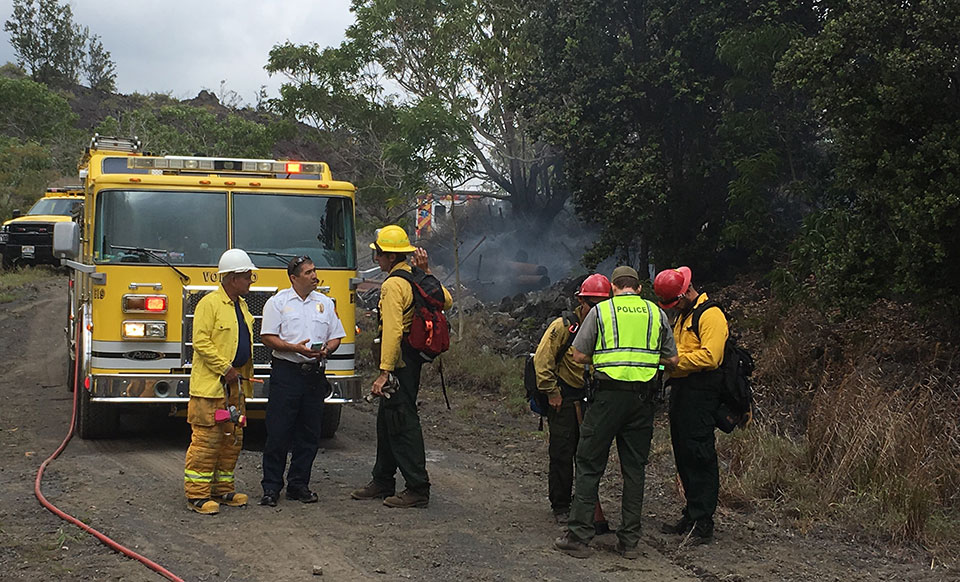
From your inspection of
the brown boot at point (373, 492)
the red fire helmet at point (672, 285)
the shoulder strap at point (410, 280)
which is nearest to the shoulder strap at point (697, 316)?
the red fire helmet at point (672, 285)

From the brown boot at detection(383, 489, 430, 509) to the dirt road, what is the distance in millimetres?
90

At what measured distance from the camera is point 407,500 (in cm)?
704

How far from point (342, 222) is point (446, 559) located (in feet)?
14.0

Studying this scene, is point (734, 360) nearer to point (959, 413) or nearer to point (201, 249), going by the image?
point (959, 413)

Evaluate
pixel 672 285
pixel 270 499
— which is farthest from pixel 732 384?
pixel 270 499

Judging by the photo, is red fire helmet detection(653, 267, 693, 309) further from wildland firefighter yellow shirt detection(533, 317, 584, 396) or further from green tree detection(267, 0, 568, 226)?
green tree detection(267, 0, 568, 226)

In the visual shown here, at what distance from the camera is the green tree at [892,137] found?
951cm

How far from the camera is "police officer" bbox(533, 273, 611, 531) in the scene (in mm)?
6453

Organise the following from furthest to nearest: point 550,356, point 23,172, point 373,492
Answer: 1. point 23,172
2. point 373,492
3. point 550,356

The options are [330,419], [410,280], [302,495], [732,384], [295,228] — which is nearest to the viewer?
[732,384]

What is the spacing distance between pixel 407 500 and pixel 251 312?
2666mm

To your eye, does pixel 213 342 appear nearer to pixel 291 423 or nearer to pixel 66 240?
pixel 291 423

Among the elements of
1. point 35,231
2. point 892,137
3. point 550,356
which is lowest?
point 550,356

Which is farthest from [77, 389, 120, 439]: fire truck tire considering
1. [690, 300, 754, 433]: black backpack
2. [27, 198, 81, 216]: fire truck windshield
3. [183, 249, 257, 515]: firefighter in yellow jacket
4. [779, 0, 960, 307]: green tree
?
[27, 198, 81, 216]: fire truck windshield
